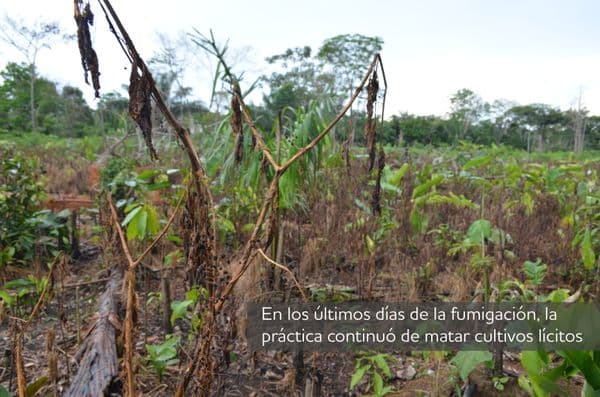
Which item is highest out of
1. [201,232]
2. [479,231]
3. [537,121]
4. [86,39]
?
[537,121]

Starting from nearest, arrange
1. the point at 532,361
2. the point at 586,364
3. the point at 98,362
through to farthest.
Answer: the point at 586,364 → the point at 532,361 → the point at 98,362

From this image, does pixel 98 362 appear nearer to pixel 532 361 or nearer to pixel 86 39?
pixel 86 39

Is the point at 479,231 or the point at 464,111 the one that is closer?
the point at 479,231

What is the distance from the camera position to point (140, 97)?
78 cm

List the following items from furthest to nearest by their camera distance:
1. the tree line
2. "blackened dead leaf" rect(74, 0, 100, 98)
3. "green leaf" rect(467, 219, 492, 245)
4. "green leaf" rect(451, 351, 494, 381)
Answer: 1. the tree line
2. "green leaf" rect(467, 219, 492, 245)
3. "green leaf" rect(451, 351, 494, 381)
4. "blackened dead leaf" rect(74, 0, 100, 98)

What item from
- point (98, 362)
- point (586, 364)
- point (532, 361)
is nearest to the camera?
point (586, 364)

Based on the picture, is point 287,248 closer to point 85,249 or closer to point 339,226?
point 339,226

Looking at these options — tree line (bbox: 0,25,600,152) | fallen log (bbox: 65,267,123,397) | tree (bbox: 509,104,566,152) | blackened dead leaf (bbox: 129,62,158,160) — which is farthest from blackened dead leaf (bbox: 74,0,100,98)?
tree (bbox: 509,104,566,152)

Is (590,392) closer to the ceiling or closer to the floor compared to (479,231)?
closer to the floor

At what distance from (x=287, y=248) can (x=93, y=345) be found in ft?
4.28

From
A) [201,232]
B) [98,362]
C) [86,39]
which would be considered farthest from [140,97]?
[98,362]

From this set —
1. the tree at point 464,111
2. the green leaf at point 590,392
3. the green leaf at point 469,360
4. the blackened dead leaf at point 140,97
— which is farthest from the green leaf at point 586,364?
the tree at point 464,111

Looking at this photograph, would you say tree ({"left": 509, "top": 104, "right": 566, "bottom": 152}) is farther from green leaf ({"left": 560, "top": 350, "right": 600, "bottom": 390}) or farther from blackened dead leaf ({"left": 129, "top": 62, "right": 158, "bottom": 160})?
blackened dead leaf ({"left": 129, "top": 62, "right": 158, "bottom": 160})

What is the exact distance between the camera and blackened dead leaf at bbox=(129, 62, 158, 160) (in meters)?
0.76
